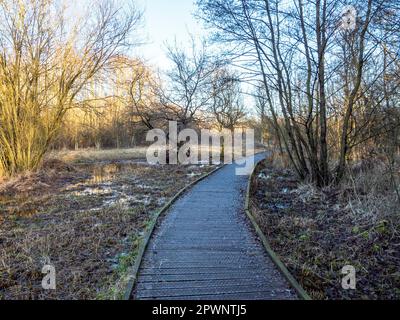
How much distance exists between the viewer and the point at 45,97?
15039 millimetres

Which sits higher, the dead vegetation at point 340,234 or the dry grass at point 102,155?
the dry grass at point 102,155

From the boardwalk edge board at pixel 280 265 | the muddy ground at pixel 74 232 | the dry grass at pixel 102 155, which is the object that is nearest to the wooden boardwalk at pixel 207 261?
the boardwalk edge board at pixel 280 265

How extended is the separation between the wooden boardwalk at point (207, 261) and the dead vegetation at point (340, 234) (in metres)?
0.49

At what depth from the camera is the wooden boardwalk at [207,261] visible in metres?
4.00

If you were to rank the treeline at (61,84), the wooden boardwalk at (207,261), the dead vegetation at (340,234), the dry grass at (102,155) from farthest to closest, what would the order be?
the dry grass at (102,155) < the treeline at (61,84) < the dead vegetation at (340,234) < the wooden boardwalk at (207,261)

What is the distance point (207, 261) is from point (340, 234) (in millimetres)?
2980

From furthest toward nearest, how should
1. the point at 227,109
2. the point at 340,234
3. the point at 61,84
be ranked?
the point at 227,109
the point at 61,84
the point at 340,234

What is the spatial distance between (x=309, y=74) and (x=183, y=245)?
7.78m

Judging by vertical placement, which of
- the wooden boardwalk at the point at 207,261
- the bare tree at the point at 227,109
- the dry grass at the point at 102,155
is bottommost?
the wooden boardwalk at the point at 207,261

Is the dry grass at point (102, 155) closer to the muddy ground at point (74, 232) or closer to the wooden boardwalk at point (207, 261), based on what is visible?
the muddy ground at point (74, 232)

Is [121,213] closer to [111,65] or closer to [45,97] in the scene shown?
[45,97]

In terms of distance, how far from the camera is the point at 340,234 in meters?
6.27

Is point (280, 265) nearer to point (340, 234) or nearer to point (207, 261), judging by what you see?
point (207, 261)

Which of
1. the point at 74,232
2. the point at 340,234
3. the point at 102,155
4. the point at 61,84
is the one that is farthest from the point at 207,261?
the point at 102,155
